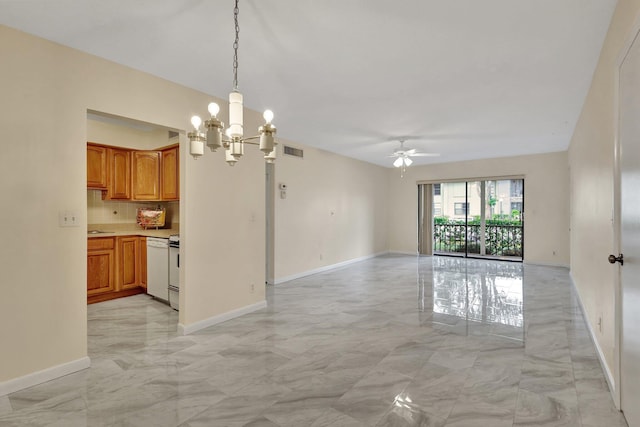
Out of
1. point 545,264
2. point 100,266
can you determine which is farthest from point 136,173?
point 545,264

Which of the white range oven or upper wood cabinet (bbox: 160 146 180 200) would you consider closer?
the white range oven

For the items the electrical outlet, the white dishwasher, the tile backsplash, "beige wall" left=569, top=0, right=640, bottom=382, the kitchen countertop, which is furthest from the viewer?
the tile backsplash

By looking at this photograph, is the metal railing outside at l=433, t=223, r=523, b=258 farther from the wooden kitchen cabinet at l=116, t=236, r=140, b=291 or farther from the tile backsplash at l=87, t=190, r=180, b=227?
the wooden kitchen cabinet at l=116, t=236, r=140, b=291

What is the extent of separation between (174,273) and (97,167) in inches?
86.2

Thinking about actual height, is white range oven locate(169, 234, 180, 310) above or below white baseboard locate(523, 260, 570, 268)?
above

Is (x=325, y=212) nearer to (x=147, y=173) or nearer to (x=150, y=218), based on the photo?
(x=150, y=218)

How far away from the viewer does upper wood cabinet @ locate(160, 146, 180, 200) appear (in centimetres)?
501

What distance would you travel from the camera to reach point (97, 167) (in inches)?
197

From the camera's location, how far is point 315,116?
15.2 ft

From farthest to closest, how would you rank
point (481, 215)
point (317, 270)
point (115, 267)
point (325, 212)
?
1. point (481, 215)
2. point (325, 212)
3. point (317, 270)
4. point (115, 267)

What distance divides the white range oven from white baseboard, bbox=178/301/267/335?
798 mm

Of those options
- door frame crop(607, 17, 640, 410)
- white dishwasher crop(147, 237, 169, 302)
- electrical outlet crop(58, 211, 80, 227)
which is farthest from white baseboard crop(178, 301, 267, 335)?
door frame crop(607, 17, 640, 410)

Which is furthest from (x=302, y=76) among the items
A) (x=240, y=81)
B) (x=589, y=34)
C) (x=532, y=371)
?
(x=532, y=371)

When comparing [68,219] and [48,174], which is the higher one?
[48,174]
